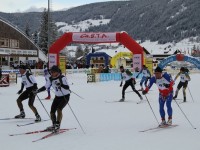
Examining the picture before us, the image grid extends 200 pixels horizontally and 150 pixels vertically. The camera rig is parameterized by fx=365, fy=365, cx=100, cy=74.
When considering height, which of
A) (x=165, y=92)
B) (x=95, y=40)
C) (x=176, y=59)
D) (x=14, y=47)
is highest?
(x=14, y=47)

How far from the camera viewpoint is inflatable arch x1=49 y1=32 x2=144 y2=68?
106 feet

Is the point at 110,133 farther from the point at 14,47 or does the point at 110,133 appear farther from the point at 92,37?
the point at 14,47

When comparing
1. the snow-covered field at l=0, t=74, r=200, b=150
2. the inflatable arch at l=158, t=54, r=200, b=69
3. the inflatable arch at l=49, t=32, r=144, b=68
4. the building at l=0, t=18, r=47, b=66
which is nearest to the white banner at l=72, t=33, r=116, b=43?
the inflatable arch at l=49, t=32, r=144, b=68

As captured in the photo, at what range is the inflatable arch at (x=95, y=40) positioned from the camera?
32.4 metres

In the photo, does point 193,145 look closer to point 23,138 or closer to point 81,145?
point 81,145

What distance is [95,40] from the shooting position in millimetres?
33969

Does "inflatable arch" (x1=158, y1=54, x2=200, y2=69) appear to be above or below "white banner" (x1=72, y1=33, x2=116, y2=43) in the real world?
below

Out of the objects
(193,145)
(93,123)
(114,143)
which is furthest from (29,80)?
(193,145)

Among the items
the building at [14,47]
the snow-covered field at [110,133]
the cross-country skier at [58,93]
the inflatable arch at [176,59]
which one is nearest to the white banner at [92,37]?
the inflatable arch at [176,59]

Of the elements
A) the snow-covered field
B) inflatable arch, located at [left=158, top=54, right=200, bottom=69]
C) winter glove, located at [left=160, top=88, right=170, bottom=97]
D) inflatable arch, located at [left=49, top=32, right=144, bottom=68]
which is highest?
inflatable arch, located at [left=49, top=32, right=144, bottom=68]

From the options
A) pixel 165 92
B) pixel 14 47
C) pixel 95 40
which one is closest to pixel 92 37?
pixel 95 40

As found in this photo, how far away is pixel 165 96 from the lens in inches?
380

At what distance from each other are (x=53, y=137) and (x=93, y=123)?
235 cm

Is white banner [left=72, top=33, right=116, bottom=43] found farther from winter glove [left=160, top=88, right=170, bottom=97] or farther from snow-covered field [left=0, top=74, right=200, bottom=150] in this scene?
winter glove [left=160, top=88, right=170, bottom=97]
